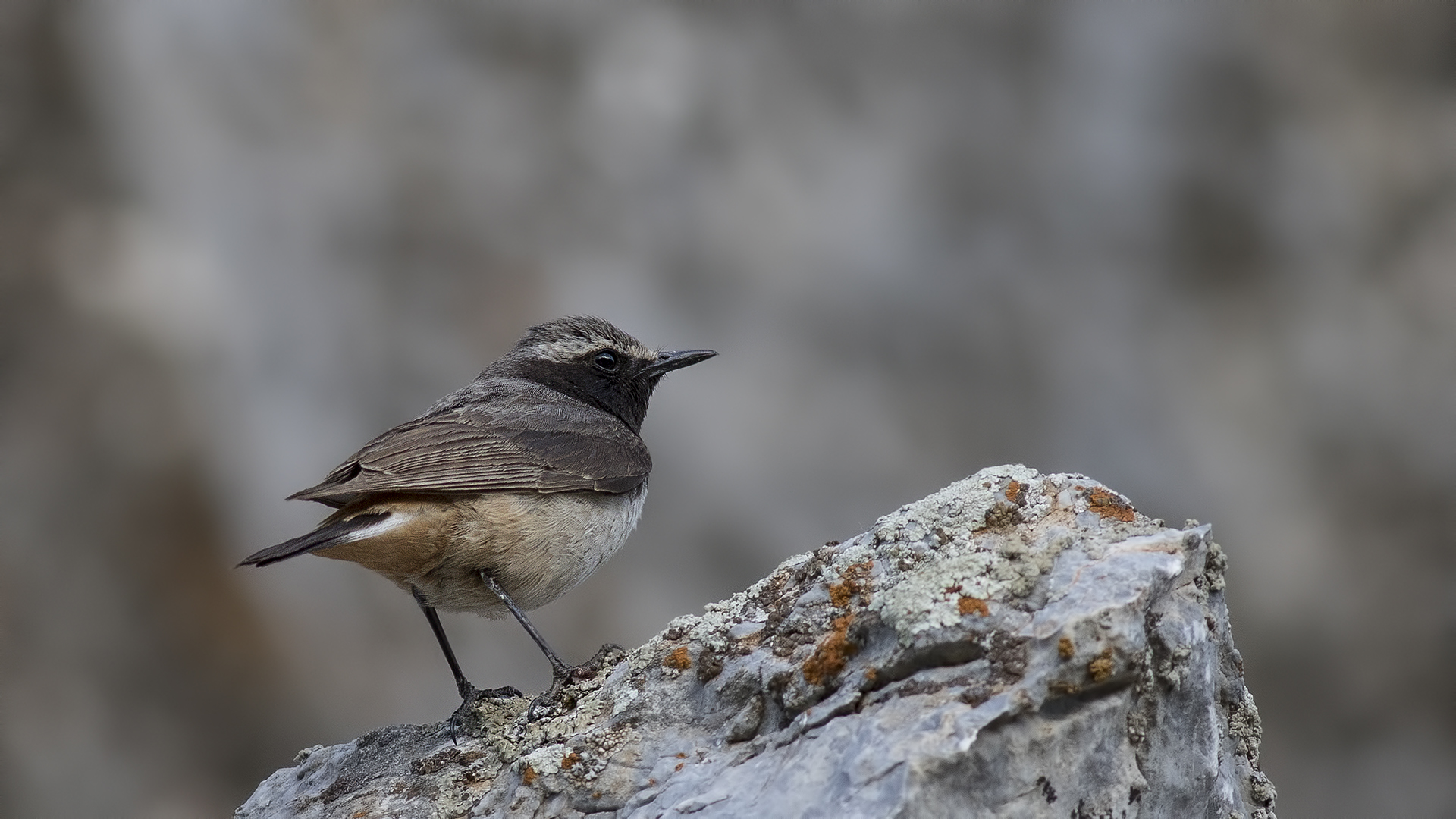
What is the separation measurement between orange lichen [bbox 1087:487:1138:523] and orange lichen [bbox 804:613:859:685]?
1045 millimetres

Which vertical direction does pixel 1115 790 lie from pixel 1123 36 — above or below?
below

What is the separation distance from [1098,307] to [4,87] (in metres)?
11.3

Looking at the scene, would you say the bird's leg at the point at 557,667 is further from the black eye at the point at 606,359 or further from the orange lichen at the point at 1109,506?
the orange lichen at the point at 1109,506

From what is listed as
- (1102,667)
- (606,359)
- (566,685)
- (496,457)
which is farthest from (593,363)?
(1102,667)

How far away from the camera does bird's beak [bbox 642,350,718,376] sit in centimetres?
747

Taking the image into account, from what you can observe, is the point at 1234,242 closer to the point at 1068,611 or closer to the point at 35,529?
the point at 1068,611

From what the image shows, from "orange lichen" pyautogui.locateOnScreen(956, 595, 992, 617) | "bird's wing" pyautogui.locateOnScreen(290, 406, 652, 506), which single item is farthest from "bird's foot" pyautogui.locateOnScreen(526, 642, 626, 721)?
"orange lichen" pyautogui.locateOnScreen(956, 595, 992, 617)

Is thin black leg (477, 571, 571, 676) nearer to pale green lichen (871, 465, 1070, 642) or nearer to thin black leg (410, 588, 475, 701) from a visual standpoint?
thin black leg (410, 588, 475, 701)

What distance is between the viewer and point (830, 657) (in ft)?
13.3

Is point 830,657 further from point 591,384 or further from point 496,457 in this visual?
point 591,384

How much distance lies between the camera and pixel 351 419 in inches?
436

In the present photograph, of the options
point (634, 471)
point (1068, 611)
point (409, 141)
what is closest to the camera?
point (1068, 611)

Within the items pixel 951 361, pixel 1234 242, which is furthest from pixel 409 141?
pixel 1234 242

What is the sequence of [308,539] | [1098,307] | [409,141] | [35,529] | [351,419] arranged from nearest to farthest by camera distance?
[308,539]
[35,529]
[351,419]
[409,141]
[1098,307]
